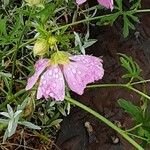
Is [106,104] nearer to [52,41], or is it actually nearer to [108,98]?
[108,98]

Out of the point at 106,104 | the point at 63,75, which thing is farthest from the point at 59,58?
the point at 106,104

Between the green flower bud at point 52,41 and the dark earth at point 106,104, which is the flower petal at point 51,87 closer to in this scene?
the green flower bud at point 52,41

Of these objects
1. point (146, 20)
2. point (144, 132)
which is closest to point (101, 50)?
point (146, 20)

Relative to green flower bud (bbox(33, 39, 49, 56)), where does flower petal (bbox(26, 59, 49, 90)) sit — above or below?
below

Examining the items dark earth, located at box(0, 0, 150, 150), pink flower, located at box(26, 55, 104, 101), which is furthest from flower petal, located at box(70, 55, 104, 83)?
dark earth, located at box(0, 0, 150, 150)

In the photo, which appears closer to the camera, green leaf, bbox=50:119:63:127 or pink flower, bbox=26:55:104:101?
pink flower, bbox=26:55:104:101

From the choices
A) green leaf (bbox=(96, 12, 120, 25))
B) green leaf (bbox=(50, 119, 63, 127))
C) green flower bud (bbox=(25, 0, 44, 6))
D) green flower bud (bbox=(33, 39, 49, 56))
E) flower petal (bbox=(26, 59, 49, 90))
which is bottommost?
green leaf (bbox=(50, 119, 63, 127))

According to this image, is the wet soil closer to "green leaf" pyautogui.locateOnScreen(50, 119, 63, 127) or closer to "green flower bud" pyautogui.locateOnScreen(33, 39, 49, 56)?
"green leaf" pyautogui.locateOnScreen(50, 119, 63, 127)
